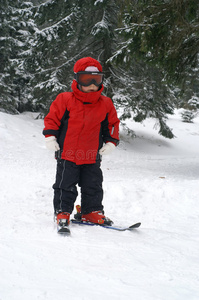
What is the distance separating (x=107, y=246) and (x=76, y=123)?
140 centimetres

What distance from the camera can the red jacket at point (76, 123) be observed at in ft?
10.3

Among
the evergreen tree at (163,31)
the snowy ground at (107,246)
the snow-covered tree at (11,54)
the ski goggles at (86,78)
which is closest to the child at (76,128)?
the ski goggles at (86,78)

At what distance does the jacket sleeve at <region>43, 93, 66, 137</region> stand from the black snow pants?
0.36m

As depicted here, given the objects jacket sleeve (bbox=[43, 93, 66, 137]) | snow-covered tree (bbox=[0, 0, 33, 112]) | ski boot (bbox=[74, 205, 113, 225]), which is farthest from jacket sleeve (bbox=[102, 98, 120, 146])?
snow-covered tree (bbox=[0, 0, 33, 112])

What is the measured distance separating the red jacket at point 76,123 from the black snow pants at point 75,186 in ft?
0.38

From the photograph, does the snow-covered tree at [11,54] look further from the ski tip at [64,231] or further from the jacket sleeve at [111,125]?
the ski tip at [64,231]

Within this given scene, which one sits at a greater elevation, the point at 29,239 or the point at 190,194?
the point at 29,239

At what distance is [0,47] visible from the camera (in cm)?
1503

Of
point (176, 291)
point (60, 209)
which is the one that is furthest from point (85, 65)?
point (176, 291)

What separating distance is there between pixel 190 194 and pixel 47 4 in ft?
28.4

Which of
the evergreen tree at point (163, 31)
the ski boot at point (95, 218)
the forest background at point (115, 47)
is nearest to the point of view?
the ski boot at point (95, 218)

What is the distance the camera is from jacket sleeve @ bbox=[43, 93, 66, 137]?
10.2 feet

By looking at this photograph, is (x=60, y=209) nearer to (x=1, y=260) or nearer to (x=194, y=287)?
(x=1, y=260)

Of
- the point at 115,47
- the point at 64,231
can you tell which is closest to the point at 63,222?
the point at 64,231
